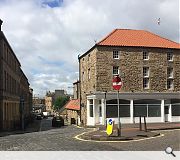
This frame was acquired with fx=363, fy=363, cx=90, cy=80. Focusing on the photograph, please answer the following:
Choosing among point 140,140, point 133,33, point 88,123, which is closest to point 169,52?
point 133,33

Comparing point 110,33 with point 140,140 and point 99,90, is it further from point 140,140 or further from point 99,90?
point 140,140

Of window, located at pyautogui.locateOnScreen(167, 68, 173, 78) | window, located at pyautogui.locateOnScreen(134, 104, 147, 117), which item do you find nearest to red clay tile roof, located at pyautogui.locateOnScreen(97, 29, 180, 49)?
window, located at pyautogui.locateOnScreen(167, 68, 173, 78)

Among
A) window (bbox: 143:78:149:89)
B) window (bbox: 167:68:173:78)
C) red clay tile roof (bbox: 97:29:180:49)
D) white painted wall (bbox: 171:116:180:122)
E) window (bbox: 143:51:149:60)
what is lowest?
white painted wall (bbox: 171:116:180:122)

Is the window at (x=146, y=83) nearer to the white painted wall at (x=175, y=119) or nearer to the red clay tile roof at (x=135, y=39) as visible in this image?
the red clay tile roof at (x=135, y=39)

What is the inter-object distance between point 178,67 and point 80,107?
46.0 feet

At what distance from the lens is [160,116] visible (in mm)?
42500

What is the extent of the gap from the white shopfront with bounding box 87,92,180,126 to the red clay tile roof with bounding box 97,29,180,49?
588cm

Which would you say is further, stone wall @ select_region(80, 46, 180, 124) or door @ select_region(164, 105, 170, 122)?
door @ select_region(164, 105, 170, 122)

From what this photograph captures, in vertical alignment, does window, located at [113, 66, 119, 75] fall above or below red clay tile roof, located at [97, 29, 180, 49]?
below

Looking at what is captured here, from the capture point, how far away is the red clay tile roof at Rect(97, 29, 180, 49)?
1663 inches

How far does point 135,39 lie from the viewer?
43.9 m

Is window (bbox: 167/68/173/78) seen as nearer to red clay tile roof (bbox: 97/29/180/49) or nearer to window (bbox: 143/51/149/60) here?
red clay tile roof (bbox: 97/29/180/49)

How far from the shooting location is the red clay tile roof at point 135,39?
42.2 m

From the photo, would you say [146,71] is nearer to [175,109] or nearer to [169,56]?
[169,56]
